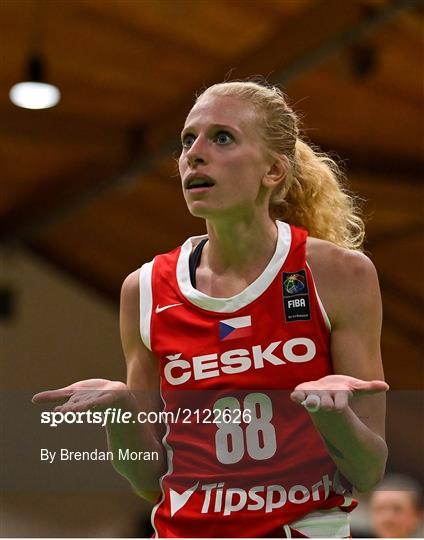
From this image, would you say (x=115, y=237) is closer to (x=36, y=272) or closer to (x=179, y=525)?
(x=36, y=272)

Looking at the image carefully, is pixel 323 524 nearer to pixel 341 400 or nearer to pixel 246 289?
pixel 341 400

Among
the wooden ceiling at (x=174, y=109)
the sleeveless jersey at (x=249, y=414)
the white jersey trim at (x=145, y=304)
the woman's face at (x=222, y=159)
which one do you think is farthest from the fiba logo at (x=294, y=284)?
the wooden ceiling at (x=174, y=109)

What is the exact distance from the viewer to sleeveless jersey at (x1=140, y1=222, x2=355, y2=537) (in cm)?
185

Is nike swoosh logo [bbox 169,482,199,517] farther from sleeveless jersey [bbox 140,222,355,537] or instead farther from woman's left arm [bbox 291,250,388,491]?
woman's left arm [bbox 291,250,388,491]

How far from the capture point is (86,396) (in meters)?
1.73

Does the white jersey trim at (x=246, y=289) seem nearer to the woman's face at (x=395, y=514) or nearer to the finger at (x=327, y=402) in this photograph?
the finger at (x=327, y=402)

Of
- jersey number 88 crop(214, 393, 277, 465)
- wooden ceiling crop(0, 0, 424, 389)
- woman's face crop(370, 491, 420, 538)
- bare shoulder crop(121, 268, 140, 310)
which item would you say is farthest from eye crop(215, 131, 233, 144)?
wooden ceiling crop(0, 0, 424, 389)

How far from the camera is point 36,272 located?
1121 centimetres

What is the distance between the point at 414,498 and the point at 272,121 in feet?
9.73

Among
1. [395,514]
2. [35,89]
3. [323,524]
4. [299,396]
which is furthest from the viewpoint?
[35,89]

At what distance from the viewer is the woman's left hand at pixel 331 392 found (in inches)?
63.2

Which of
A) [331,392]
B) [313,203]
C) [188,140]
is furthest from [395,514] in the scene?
[331,392]

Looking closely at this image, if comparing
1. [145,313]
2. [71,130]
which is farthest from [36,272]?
[145,313]

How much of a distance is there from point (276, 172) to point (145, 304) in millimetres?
359
